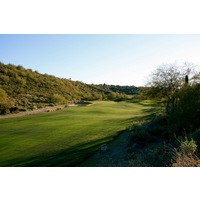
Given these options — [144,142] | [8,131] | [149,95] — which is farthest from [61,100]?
[144,142]

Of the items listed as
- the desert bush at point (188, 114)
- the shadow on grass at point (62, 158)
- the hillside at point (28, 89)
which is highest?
the hillside at point (28, 89)

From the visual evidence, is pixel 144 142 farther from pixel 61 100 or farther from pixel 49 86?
pixel 49 86

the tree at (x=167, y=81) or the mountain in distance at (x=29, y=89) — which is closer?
the tree at (x=167, y=81)

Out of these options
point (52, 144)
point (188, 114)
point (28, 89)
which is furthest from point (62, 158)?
point (28, 89)

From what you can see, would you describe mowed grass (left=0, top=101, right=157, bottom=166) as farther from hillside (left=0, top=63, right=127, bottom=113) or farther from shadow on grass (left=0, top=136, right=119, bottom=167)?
hillside (left=0, top=63, right=127, bottom=113)

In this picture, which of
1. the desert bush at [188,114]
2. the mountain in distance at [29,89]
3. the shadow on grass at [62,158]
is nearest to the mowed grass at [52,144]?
the shadow on grass at [62,158]

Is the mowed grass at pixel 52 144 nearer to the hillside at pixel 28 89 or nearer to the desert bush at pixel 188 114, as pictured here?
the desert bush at pixel 188 114

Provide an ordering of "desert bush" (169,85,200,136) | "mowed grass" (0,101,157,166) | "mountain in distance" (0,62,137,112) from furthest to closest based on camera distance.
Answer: "mountain in distance" (0,62,137,112)
"desert bush" (169,85,200,136)
"mowed grass" (0,101,157,166)

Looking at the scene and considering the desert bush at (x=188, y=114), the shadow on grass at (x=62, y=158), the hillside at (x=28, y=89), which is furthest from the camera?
the hillside at (x=28, y=89)

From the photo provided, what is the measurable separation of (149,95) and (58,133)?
10669 mm

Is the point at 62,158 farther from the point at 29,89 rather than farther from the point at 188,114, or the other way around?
the point at 29,89

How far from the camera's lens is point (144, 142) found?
13.6 metres

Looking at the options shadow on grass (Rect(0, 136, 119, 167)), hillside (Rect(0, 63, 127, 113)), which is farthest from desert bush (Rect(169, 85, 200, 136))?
hillside (Rect(0, 63, 127, 113))

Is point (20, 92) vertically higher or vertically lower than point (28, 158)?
higher
